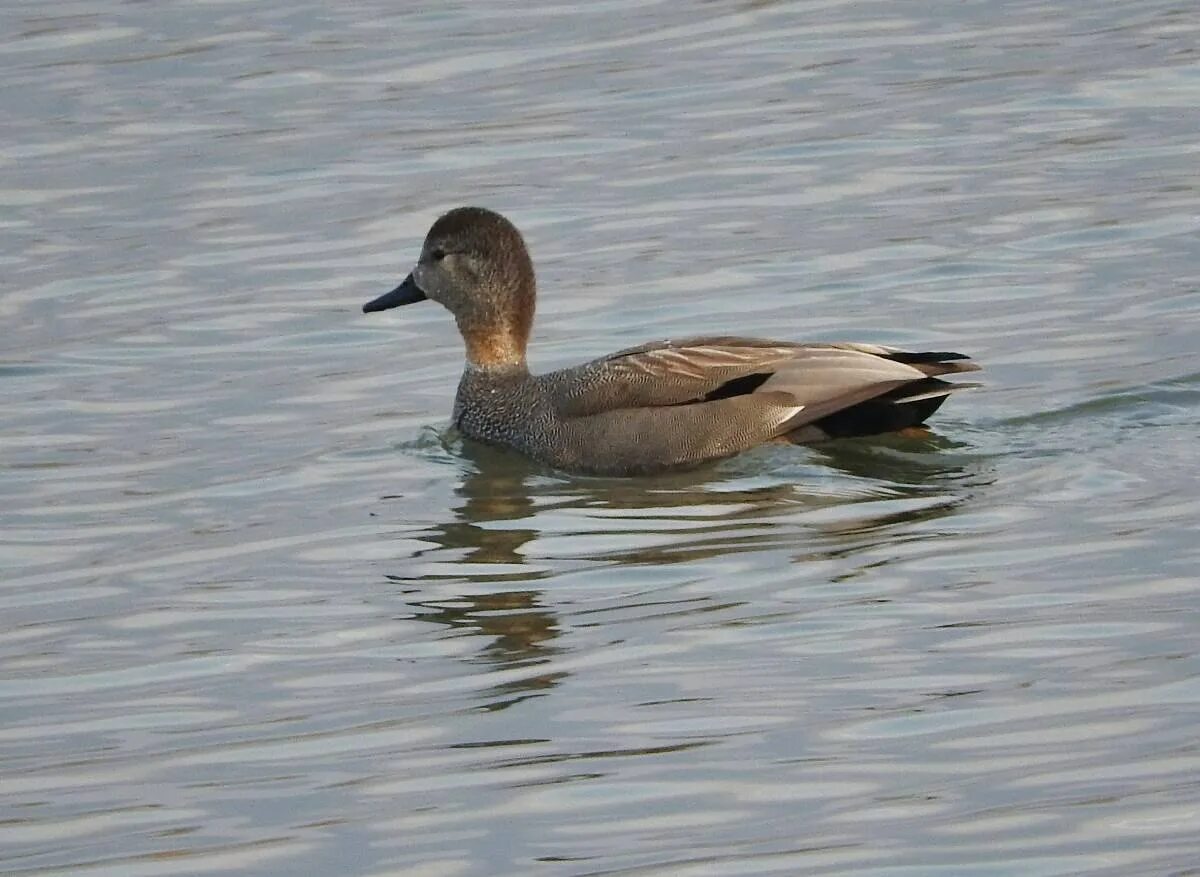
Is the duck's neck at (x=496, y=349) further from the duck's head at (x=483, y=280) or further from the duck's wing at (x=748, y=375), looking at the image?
the duck's wing at (x=748, y=375)

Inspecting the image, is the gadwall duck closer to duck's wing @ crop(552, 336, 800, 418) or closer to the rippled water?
duck's wing @ crop(552, 336, 800, 418)

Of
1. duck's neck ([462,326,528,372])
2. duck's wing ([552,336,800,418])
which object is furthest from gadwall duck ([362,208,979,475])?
duck's neck ([462,326,528,372])

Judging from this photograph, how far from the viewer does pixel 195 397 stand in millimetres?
12297

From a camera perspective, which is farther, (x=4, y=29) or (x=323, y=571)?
(x=4, y=29)

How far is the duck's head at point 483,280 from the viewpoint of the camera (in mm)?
12125

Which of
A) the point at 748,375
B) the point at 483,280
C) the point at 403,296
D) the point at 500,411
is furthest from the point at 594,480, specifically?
the point at 403,296

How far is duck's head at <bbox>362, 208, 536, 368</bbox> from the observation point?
39.8 ft

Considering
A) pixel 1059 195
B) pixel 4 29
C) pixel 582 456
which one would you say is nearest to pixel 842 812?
pixel 582 456

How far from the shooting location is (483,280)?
12219 millimetres

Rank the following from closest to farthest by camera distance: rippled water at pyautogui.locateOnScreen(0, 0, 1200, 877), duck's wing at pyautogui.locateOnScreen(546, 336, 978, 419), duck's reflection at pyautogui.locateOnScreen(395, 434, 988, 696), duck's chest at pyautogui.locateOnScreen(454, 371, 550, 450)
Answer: rippled water at pyautogui.locateOnScreen(0, 0, 1200, 877), duck's reflection at pyautogui.locateOnScreen(395, 434, 988, 696), duck's wing at pyautogui.locateOnScreen(546, 336, 978, 419), duck's chest at pyautogui.locateOnScreen(454, 371, 550, 450)

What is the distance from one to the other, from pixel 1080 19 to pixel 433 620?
11199 mm

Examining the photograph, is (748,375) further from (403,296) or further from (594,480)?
(403,296)

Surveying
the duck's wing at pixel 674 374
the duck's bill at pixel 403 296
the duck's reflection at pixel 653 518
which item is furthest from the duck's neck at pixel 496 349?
the duck's wing at pixel 674 374

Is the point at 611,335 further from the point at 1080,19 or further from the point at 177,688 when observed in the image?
the point at 1080,19
